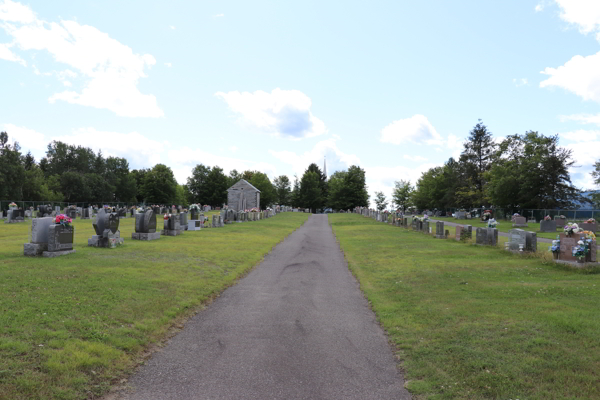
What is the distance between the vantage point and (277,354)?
5.54m

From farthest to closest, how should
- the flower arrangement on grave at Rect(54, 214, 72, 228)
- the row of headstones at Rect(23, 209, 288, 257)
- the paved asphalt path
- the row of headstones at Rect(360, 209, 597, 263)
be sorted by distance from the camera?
the flower arrangement on grave at Rect(54, 214, 72, 228) < the row of headstones at Rect(23, 209, 288, 257) < the row of headstones at Rect(360, 209, 597, 263) < the paved asphalt path

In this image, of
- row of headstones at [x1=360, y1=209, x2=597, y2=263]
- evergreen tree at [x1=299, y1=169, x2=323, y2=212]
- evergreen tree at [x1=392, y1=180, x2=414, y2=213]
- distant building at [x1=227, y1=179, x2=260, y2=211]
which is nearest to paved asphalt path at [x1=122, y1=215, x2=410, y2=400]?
row of headstones at [x1=360, y1=209, x2=597, y2=263]

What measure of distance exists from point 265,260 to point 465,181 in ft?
213

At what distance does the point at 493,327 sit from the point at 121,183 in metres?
97.5

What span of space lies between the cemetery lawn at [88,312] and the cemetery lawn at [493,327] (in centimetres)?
372

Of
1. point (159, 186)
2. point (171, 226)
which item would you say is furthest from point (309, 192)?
point (171, 226)

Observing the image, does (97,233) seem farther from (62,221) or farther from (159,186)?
(159,186)

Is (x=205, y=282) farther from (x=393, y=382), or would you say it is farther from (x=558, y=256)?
(x=558, y=256)

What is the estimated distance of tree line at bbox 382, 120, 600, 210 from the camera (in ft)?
149

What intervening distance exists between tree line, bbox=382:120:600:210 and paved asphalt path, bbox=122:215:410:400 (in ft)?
146

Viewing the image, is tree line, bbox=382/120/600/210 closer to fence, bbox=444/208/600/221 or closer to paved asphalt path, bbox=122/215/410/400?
fence, bbox=444/208/600/221

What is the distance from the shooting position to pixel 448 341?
20.1 ft

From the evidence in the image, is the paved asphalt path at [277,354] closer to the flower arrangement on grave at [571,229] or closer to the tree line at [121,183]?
the flower arrangement on grave at [571,229]

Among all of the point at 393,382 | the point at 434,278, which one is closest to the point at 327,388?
the point at 393,382
